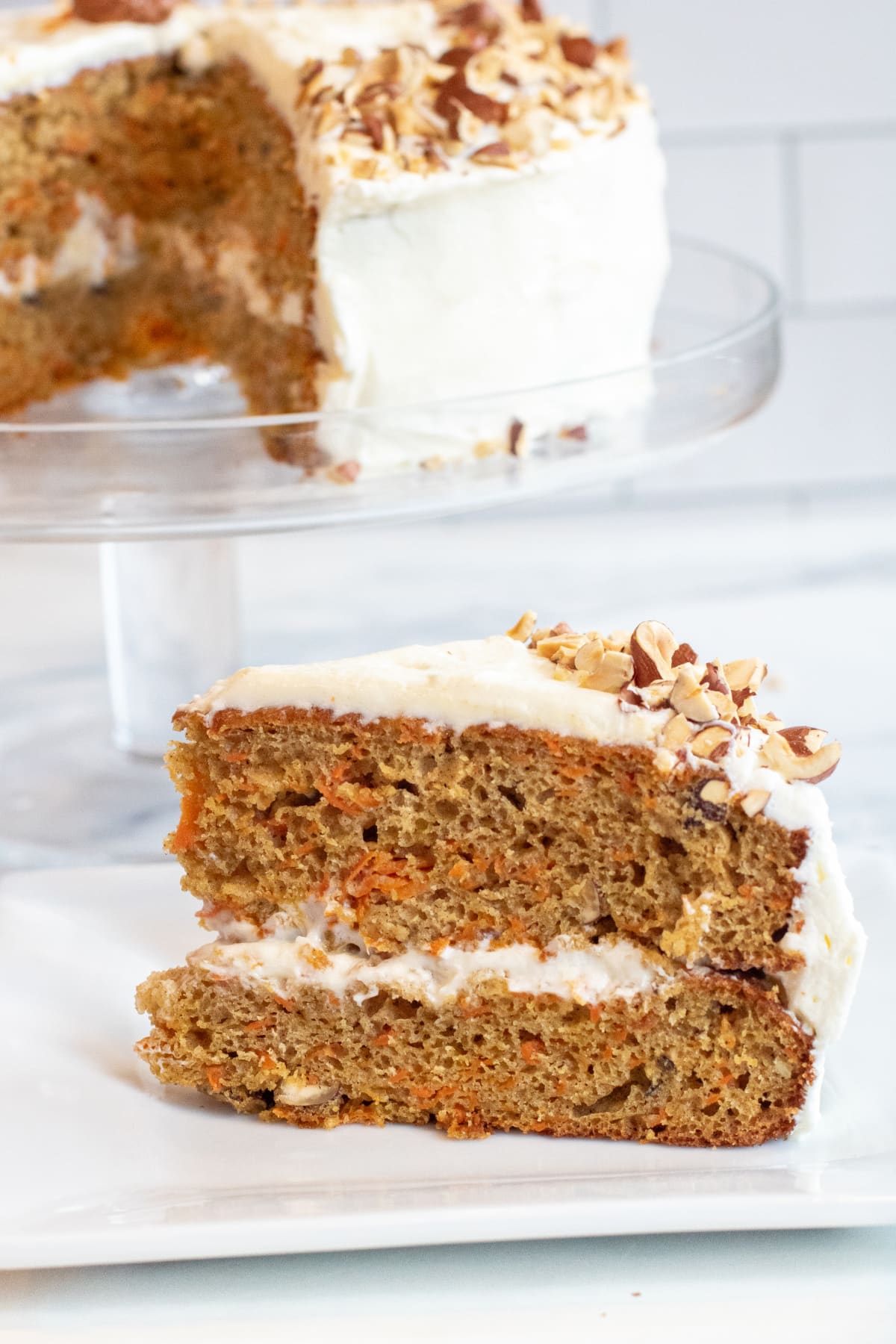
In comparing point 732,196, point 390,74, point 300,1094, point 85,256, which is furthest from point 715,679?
point 732,196

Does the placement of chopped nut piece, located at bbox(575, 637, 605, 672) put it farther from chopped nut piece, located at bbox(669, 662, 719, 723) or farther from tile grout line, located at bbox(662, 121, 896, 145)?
tile grout line, located at bbox(662, 121, 896, 145)

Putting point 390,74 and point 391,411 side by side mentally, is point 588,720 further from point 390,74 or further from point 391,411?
point 390,74

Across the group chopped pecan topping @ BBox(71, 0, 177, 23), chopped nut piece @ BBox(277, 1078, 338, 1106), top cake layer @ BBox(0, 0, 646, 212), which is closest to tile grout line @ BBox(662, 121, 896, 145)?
top cake layer @ BBox(0, 0, 646, 212)

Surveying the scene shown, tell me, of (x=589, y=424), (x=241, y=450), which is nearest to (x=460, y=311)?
(x=589, y=424)

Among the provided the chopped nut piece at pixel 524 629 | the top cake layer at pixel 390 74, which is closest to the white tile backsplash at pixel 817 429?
the top cake layer at pixel 390 74

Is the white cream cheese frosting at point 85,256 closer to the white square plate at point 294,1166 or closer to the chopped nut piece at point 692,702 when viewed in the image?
the white square plate at point 294,1166

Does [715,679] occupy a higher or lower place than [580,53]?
lower

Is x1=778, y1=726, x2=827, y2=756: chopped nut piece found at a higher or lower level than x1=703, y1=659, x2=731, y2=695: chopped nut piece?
lower
